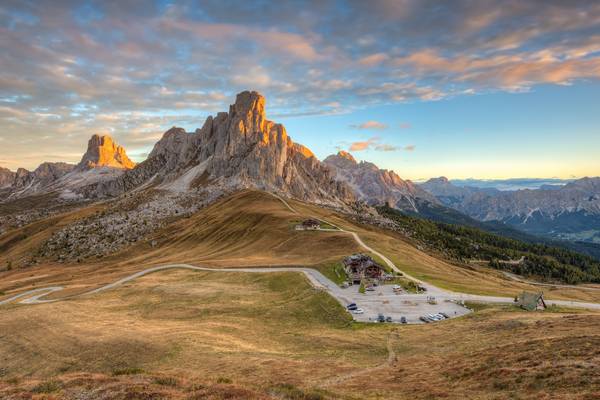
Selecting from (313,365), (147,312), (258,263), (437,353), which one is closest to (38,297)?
(147,312)

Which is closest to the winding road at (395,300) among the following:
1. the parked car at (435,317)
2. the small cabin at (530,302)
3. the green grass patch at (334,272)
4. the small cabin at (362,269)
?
the green grass patch at (334,272)

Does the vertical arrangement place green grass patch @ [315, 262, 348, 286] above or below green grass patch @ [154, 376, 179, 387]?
below

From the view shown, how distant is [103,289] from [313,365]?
3064 inches

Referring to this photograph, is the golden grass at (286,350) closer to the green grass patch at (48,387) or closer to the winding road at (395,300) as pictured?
the green grass patch at (48,387)

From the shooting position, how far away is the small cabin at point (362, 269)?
81.8 metres

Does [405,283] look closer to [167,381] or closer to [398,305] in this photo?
[398,305]

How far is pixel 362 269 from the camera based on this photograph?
83188 mm

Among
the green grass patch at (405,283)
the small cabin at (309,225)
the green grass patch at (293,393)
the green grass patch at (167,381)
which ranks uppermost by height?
the small cabin at (309,225)

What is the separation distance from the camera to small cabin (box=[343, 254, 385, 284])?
81812 millimetres

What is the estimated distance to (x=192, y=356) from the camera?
138ft

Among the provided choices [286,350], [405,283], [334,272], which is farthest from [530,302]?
[286,350]

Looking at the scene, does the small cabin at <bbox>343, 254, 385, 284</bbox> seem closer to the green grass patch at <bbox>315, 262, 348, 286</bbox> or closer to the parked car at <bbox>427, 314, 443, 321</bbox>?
the green grass patch at <bbox>315, 262, 348, 286</bbox>

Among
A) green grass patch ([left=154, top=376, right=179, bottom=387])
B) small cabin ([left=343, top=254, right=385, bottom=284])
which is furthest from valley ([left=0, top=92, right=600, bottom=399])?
small cabin ([left=343, top=254, right=385, bottom=284])

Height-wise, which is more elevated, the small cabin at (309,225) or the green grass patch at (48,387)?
the small cabin at (309,225)
